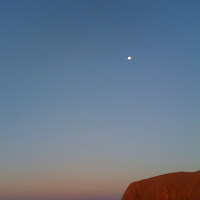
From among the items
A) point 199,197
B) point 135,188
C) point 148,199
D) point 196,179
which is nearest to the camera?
point 199,197

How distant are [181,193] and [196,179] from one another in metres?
2.63

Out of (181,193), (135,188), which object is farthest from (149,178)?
(181,193)

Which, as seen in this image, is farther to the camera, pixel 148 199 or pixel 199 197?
pixel 148 199

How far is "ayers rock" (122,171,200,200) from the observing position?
1827 inches

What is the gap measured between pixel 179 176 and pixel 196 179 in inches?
125

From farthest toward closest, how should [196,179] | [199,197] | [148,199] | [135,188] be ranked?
[135,188], [148,199], [196,179], [199,197]

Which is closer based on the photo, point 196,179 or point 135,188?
point 196,179

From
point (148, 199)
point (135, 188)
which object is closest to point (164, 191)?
point (148, 199)

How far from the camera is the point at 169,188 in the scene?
49000 mm

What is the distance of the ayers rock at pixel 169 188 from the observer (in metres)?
46.4

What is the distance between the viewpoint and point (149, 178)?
53.2m

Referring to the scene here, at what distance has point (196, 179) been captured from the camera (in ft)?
154

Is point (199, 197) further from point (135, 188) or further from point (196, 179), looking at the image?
point (135, 188)

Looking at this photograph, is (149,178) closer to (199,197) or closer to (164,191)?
(164,191)
